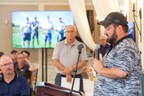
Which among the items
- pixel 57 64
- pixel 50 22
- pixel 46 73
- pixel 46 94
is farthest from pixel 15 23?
pixel 46 94

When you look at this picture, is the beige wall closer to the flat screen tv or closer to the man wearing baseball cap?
the flat screen tv

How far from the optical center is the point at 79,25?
6.34 metres

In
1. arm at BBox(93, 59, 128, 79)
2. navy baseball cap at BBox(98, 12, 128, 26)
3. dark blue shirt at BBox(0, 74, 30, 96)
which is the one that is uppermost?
navy baseball cap at BBox(98, 12, 128, 26)

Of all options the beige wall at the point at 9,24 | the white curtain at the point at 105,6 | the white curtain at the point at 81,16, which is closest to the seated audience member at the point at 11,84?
the white curtain at the point at 105,6

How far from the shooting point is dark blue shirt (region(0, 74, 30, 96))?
320 centimetres

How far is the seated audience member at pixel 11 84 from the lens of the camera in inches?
126

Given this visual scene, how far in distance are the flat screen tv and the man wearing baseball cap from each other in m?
6.30

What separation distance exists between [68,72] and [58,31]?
487cm

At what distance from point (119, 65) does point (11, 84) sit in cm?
149

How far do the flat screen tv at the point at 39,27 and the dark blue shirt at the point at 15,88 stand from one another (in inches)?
207

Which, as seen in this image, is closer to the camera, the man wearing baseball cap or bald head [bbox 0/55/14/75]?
the man wearing baseball cap

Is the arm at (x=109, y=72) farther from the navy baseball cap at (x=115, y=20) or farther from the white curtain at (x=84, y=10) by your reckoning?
the white curtain at (x=84, y=10)

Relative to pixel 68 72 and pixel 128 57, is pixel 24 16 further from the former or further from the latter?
pixel 128 57

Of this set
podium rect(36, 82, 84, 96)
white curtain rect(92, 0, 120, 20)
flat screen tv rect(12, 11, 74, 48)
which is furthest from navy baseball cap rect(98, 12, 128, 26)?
flat screen tv rect(12, 11, 74, 48)
